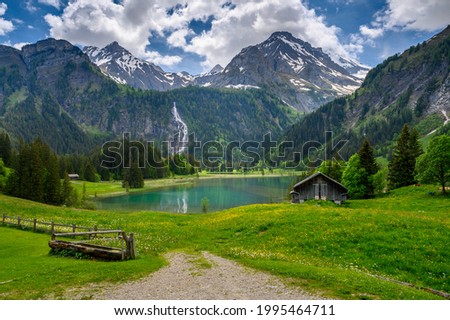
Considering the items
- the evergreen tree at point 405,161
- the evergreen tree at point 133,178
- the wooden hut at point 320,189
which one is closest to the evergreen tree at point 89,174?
the evergreen tree at point 133,178

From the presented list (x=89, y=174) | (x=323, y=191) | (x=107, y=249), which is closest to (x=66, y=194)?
(x=323, y=191)

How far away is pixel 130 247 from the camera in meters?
23.4

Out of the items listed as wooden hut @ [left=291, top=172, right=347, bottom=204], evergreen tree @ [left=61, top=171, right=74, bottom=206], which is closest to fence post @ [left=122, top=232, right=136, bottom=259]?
wooden hut @ [left=291, top=172, right=347, bottom=204]

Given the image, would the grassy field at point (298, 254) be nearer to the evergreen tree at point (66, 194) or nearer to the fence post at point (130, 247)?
the fence post at point (130, 247)

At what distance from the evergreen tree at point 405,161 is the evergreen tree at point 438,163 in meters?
11.5

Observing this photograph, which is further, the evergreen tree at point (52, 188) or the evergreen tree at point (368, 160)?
the evergreen tree at point (52, 188)

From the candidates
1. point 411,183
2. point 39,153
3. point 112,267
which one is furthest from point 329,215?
point 39,153

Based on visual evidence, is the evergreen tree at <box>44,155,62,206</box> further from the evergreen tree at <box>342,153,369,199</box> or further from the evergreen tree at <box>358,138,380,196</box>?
the evergreen tree at <box>358,138,380,196</box>

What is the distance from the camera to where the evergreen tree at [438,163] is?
179 ft

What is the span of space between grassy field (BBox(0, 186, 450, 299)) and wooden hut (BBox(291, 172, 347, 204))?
106 feet

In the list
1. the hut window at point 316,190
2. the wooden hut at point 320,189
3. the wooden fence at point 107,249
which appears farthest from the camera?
the hut window at point 316,190

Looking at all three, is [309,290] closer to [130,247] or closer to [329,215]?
[130,247]

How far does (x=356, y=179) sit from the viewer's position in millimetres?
70875

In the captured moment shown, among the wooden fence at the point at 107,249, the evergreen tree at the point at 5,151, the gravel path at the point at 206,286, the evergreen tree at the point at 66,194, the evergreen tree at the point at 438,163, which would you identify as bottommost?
the gravel path at the point at 206,286
